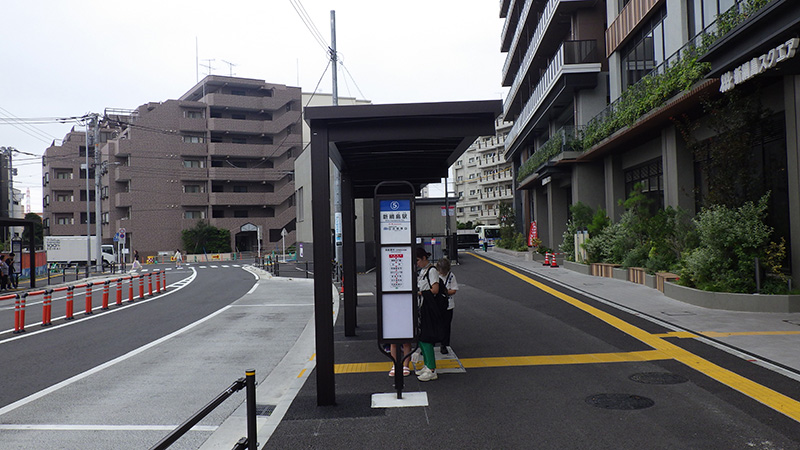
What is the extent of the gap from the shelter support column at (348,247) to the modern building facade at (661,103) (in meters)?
8.77

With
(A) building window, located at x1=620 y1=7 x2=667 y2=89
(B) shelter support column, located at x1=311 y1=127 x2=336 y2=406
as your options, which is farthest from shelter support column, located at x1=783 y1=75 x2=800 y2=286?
(B) shelter support column, located at x1=311 y1=127 x2=336 y2=406

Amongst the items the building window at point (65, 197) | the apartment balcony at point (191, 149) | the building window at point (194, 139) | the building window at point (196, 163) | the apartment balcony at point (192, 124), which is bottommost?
the building window at point (65, 197)

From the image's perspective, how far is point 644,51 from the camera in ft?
76.6

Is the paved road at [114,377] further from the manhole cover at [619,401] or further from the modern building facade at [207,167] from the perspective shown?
the modern building facade at [207,167]

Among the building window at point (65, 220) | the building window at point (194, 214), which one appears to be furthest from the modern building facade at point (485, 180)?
the building window at point (65, 220)

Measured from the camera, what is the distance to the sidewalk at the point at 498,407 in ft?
17.7

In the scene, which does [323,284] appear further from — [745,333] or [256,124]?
[256,124]

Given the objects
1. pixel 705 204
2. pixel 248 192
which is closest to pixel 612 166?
pixel 705 204

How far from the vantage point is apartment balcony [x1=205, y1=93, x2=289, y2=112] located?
70.2 metres

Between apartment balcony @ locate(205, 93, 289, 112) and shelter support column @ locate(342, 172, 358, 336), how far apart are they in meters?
65.0

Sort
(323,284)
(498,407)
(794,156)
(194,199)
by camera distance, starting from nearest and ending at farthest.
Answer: (498,407) < (323,284) < (794,156) < (194,199)

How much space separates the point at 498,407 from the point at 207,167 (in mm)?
69409

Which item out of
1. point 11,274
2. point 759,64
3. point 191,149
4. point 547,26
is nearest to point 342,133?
point 759,64

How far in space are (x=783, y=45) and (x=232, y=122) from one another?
6709 centimetres
